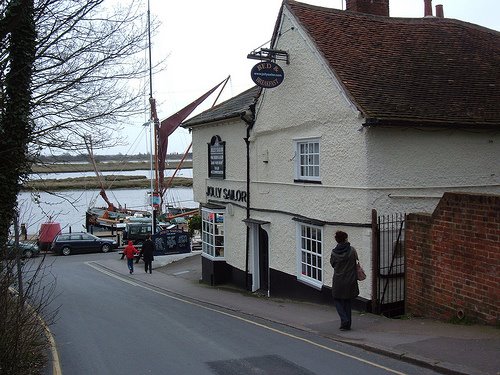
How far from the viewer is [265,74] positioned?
1412 centimetres

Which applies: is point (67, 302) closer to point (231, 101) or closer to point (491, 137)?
point (231, 101)

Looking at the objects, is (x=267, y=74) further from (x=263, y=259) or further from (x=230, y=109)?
(x=263, y=259)

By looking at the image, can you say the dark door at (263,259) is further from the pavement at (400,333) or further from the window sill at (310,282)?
the window sill at (310,282)

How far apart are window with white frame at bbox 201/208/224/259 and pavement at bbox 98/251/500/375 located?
3.51 m

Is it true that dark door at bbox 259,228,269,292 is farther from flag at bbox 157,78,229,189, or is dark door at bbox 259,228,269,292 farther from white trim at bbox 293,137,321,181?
flag at bbox 157,78,229,189

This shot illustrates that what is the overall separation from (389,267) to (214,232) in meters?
10.0

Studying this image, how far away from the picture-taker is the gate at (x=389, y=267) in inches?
443

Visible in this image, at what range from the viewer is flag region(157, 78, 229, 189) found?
3825cm

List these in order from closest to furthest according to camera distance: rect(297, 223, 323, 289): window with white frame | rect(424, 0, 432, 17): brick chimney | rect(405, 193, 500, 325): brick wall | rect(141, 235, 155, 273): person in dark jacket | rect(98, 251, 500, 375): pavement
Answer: rect(98, 251, 500, 375): pavement, rect(405, 193, 500, 325): brick wall, rect(297, 223, 323, 289): window with white frame, rect(424, 0, 432, 17): brick chimney, rect(141, 235, 155, 273): person in dark jacket

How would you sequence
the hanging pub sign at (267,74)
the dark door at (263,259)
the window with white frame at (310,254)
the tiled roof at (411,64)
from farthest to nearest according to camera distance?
the dark door at (263,259) < the hanging pub sign at (267,74) < the window with white frame at (310,254) < the tiled roof at (411,64)

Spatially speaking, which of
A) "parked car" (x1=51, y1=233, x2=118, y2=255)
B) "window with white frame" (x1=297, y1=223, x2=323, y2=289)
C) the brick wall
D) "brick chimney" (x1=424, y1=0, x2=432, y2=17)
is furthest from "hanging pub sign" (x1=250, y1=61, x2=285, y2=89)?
"parked car" (x1=51, y1=233, x2=118, y2=255)

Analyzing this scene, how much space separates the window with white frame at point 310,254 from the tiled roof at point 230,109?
5004mm

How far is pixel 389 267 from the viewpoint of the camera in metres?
11.4

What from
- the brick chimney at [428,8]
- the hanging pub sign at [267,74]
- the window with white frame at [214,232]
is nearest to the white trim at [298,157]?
the hanging pub sign at [267,74]
